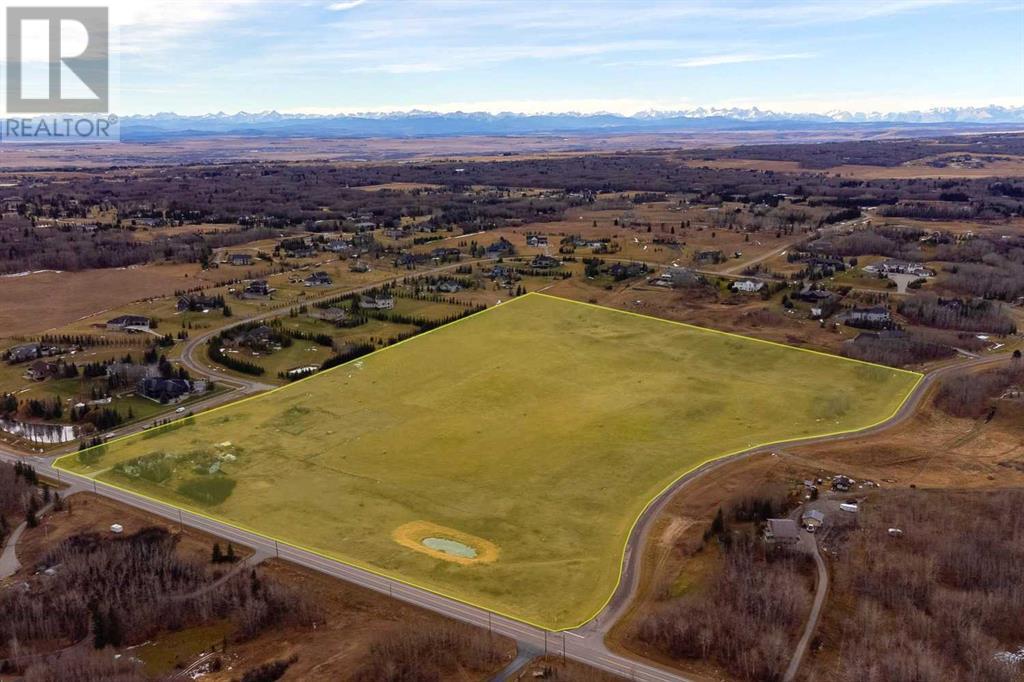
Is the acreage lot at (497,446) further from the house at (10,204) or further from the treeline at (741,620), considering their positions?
the house at (10,204)

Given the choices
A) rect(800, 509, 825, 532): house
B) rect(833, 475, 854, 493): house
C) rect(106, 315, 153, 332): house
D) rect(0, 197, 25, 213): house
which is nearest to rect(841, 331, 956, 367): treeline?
rect(833, 475, 854, 493): house

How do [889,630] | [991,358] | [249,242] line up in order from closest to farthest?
[889,630], [991,358], [249,242]

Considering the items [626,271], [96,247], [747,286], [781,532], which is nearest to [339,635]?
[781,532]

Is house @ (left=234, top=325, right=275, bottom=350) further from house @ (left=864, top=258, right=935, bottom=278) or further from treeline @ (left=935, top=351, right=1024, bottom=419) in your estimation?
house @ (left=864, top=258, right=935, bottom=278)

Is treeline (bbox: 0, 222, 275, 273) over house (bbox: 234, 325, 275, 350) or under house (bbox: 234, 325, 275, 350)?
over

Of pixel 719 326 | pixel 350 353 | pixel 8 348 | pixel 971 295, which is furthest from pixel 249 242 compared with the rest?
pixel 971 295

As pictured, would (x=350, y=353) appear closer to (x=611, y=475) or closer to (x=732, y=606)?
(x=611, y=475)
